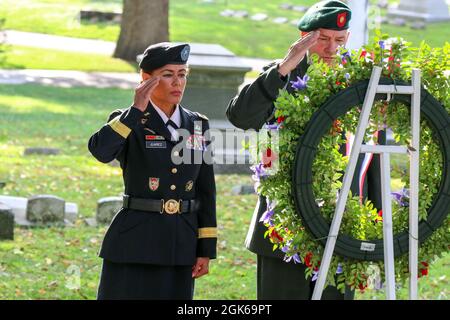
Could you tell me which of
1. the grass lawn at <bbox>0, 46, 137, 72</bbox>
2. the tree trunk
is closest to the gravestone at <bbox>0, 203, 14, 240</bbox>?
the grass lawn at <bbox>0, 46, 137, 72</bbox>

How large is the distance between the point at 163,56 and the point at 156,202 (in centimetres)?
66

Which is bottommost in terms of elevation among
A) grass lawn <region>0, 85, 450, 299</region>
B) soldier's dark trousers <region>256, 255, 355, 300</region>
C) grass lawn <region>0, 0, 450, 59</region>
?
grass lawn <region>0, 85, 450, 299</region>

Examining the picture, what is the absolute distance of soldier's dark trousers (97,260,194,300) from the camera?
507 cm

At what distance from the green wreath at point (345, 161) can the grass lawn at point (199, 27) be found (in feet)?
62.3

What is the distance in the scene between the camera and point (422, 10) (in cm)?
3030

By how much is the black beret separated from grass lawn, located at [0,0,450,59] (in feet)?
61.9

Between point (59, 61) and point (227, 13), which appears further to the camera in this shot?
point (227, 13)

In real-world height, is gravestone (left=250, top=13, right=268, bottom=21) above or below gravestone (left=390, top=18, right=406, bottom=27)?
above

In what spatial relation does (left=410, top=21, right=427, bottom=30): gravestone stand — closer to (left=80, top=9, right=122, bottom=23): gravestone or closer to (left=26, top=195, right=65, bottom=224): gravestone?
(left=80, top=9, right=122, bottom=23): gravestone

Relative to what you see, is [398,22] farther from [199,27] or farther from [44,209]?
[44,209]

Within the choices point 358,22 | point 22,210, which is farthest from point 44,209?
point 358,22

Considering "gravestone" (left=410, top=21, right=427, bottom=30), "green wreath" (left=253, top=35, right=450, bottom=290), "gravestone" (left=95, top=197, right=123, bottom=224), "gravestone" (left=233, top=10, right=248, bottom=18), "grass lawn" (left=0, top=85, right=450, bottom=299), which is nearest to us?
"green wreath" (left=253, top=35, right=450, bottom=290)

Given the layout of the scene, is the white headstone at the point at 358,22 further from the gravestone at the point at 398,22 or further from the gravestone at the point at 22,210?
the gravestone at the point at 398,22
